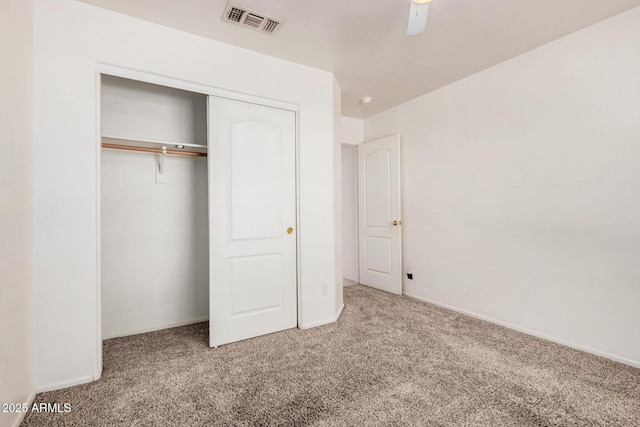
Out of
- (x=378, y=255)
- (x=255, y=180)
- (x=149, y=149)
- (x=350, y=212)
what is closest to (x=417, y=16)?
(x=255, y=180)

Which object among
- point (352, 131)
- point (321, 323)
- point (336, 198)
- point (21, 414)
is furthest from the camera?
point (352, 131)

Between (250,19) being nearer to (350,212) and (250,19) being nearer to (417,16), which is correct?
(417,16)

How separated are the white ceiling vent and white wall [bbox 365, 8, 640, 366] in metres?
2.10

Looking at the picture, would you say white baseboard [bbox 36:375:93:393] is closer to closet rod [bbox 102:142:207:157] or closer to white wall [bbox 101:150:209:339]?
white wall [bbox 101:150:209:339]

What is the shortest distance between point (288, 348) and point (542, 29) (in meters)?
3.21

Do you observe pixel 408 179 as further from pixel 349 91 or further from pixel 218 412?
pixel 218 412

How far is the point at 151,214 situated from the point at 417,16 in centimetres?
264

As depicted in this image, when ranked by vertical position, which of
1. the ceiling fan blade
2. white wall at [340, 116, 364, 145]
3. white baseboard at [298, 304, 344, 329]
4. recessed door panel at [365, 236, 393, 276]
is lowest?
white baseboard at [298, 304, 344, 329]

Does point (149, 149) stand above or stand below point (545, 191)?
above

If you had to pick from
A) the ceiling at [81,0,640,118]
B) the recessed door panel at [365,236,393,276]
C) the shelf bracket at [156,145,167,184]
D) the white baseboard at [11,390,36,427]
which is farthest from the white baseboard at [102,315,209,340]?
the ceiling at [81,0,640,118]

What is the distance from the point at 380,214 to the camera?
404 centimetres

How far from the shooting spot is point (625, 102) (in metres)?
2.09

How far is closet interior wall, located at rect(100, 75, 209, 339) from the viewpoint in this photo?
2.55m

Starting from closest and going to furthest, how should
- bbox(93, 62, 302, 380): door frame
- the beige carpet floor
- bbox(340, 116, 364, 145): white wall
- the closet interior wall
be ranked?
the beige carpet floor < bbox(93, 62, 302, 380): door frame < the closet interior wall < bbox(340, 116, 364, 145): white wall
